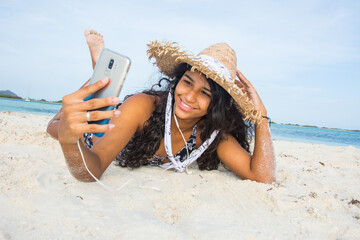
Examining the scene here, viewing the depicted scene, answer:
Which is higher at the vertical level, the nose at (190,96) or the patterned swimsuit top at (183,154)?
the nose at (190,96)

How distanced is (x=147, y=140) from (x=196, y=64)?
1028 mm

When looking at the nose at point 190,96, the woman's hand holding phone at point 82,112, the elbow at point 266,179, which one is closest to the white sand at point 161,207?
the elbow at point 266,179

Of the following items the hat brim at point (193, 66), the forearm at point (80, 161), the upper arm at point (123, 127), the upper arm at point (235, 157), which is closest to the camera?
the forearm at point (80, 161)

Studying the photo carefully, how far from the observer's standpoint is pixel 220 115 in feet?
8.92

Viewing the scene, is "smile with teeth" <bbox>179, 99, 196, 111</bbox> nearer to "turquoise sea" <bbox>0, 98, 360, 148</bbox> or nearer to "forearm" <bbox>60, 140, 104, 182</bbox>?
"forearm" <bbox>60, 140, 104, 182</bbox>

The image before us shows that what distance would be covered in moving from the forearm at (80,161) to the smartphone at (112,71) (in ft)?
0.88

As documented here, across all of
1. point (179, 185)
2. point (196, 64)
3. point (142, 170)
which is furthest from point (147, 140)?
point (196, 64)

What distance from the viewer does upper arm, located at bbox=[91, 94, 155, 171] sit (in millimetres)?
2123

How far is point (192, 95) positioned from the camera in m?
2.53

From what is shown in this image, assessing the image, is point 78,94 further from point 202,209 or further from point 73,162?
point 202,209

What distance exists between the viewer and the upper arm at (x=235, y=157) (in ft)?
9.15

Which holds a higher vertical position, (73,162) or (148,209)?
(73,162)

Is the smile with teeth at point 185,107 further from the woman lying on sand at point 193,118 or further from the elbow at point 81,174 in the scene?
the elbow at point 81,174

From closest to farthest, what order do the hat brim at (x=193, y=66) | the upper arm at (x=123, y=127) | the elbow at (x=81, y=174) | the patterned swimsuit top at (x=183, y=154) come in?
the elbow at (x=81, y=174)
the upper arm at (x=123, y=127)
the hat brim at (x=193, y=66)
the patterned swimsuit top at (x=183, y=154)
